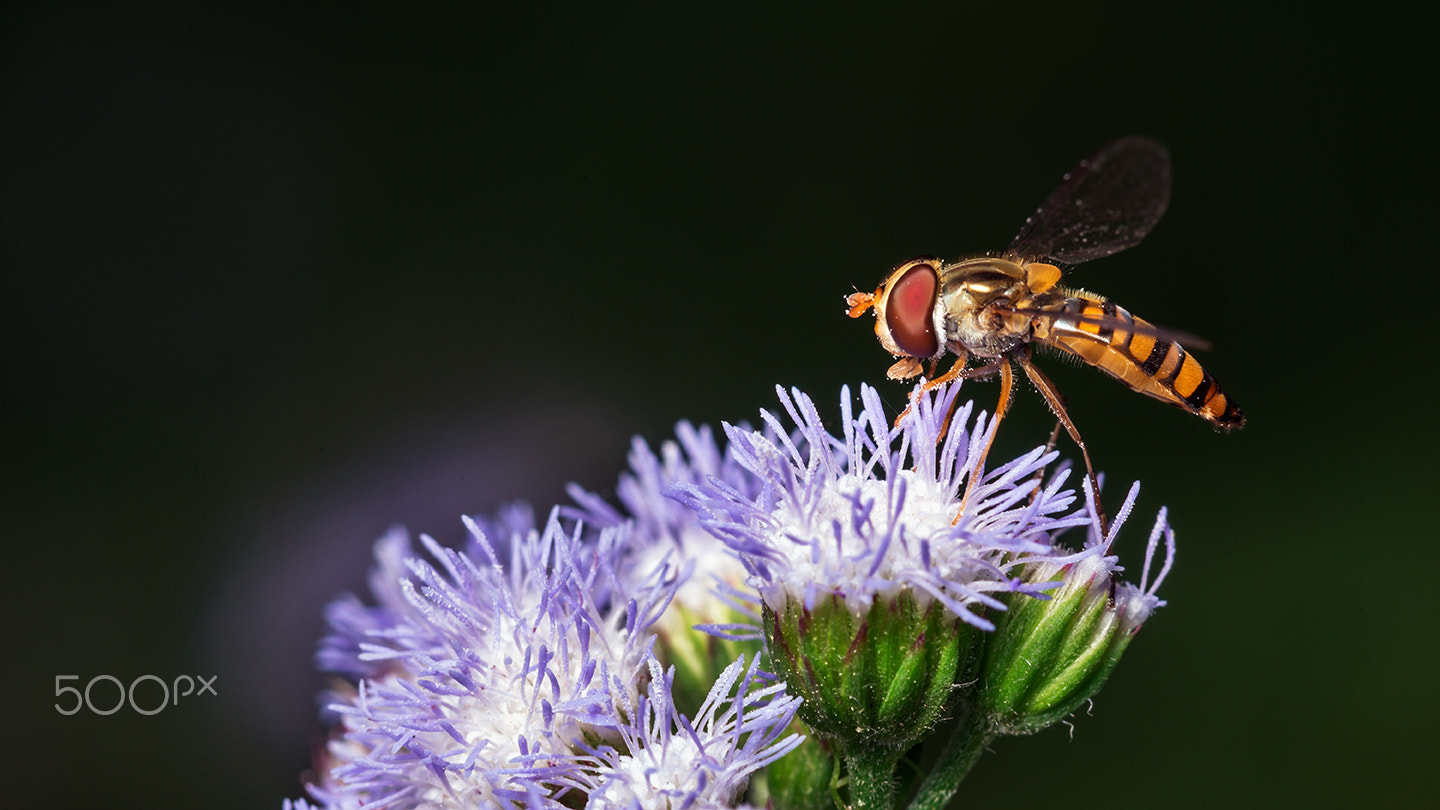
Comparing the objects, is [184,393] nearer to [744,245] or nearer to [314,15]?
[314,15]

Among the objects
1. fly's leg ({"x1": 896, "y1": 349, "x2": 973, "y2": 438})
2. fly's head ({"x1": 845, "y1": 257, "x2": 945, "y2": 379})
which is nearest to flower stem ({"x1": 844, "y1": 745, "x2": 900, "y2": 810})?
fly's leg ({"x1": 896, "y1": 349, "x2": 973, "y2": 438})

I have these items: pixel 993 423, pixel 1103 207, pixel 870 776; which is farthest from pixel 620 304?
pixel 870 776

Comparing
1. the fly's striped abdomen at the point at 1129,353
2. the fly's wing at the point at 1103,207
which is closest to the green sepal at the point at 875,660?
the fly's striped abdomen at the point at 1129,353

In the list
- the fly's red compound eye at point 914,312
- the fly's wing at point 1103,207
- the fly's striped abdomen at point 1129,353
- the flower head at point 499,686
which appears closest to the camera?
the flower head at point 499,686

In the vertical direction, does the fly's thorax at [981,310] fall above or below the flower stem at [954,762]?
above

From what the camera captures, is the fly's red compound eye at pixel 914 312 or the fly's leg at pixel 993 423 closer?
the fly's leg at pixel 993 423

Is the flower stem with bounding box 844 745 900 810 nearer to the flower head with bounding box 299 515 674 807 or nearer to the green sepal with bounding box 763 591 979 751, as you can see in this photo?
the green sepal with bounding box 763 591 979 751

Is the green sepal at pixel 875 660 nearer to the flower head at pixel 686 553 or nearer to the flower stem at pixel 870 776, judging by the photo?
the flower stem at pixel 870 776

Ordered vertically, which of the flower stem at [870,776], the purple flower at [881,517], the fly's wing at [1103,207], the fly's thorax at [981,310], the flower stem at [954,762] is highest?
the fly's wing at [1103,207]
